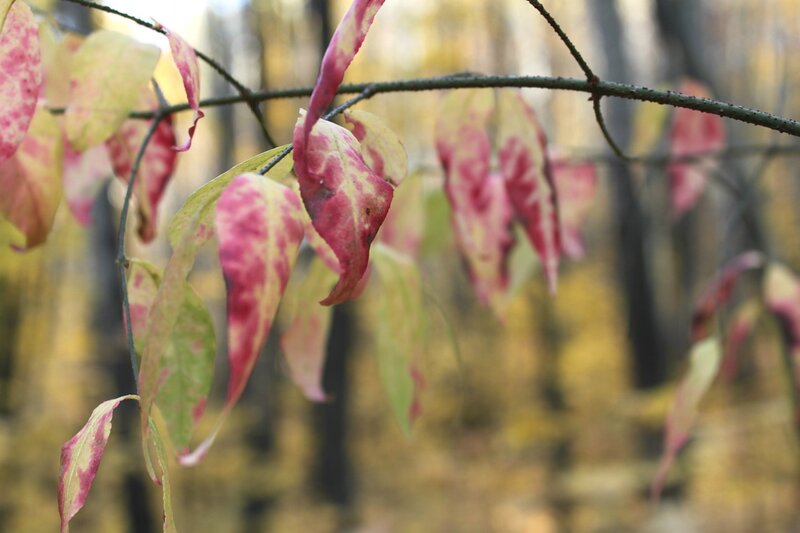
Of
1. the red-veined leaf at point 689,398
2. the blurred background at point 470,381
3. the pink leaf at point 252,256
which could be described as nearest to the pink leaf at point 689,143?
the blurred background at point 470,381

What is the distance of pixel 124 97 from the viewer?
42 centimetres

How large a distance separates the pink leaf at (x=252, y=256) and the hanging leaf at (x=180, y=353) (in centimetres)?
14

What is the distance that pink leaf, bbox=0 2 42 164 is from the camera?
302 millimetres

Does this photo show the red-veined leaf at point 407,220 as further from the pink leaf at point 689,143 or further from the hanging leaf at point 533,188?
the pink leaf at point 689,143

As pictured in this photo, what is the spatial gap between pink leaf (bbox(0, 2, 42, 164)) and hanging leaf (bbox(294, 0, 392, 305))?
0.41 ft

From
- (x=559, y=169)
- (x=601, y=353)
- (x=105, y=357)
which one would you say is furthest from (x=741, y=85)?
(x=559, y=169)

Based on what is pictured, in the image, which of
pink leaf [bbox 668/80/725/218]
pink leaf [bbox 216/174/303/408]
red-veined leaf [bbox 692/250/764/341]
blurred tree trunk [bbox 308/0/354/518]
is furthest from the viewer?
blurred tree trunk [bbox 308/0/354/518]

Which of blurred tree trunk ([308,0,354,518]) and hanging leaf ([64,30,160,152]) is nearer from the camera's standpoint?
hanging leaf ([64,30,160,152])

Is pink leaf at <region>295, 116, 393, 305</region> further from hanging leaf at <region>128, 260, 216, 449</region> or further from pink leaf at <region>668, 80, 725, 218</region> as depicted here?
pink leaf at <region>668, 80, 725, 218</region>

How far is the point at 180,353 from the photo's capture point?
37cm

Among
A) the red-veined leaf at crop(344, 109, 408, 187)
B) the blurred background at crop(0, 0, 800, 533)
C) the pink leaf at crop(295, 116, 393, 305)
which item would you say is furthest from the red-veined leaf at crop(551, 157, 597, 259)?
the pink leaf at crop(295, 116, 393, 305)

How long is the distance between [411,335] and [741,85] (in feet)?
54.0

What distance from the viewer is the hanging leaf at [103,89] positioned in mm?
410

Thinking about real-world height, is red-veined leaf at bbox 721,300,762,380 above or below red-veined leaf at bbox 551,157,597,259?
below
